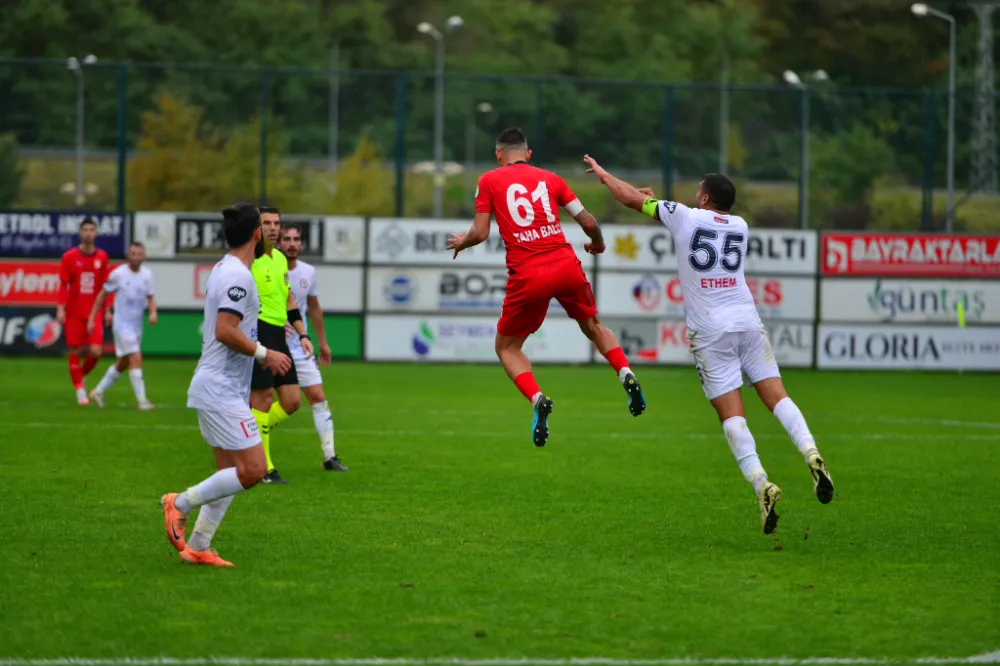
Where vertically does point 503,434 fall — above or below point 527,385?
below

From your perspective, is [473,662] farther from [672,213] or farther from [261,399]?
[261,399]

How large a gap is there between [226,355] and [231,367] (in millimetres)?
84

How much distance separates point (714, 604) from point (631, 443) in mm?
9618

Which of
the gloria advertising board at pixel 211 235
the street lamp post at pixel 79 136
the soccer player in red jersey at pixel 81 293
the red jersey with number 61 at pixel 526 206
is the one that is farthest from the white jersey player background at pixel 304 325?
the street lamp post at pixel 79 136

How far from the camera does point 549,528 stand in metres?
10.9

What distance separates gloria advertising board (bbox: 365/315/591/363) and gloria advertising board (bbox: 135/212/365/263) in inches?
65.4

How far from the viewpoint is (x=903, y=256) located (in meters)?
34.0

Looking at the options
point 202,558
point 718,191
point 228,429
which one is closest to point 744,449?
point 718,191

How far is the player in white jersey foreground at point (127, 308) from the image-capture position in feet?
70.0

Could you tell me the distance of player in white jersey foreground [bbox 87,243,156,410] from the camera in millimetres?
21328

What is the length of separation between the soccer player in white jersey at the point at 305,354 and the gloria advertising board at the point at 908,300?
20.8 m

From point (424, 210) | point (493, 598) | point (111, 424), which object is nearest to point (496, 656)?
point (493, 598)

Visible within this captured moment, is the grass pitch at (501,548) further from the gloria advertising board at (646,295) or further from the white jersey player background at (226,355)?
the gloria advertising board at (646,295)

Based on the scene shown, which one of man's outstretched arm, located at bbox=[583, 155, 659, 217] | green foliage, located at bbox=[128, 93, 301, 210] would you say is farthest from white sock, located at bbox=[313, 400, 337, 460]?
green foliage, located at bbox=[128, 93, 301, 210]
